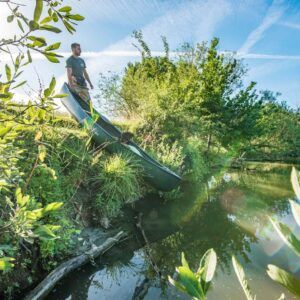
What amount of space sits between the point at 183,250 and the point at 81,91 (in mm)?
6158

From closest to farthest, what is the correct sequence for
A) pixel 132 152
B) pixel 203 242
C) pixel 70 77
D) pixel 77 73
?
pixel 203 242
pixel 132 152
pixel 70 77
pixel 77 73

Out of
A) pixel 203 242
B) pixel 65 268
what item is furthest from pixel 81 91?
pixel 65 268

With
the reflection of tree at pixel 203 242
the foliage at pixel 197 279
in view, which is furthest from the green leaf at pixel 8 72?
the reflection of tree at pixel 203 242

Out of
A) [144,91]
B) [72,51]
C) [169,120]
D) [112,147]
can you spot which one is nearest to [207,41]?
[144,91]

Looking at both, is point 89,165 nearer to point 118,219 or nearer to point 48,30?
point 118,219

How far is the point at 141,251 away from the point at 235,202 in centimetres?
523

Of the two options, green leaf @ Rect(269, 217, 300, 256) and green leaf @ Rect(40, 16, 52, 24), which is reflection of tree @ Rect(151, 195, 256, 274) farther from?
green leaf @ Rect(269, 217, 300, 256)

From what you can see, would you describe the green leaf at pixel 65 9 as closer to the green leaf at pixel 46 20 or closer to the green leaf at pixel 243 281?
the green leaf at pixel 46 20

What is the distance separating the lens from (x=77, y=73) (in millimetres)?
8859

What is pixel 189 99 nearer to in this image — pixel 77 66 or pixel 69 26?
pixel 77 66

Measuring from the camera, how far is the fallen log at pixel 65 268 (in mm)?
3346

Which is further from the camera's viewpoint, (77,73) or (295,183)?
(77,73)

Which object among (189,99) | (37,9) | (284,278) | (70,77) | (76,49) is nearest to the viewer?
(284,278)

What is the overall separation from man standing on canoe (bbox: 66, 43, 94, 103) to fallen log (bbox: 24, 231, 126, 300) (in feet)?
17.5
